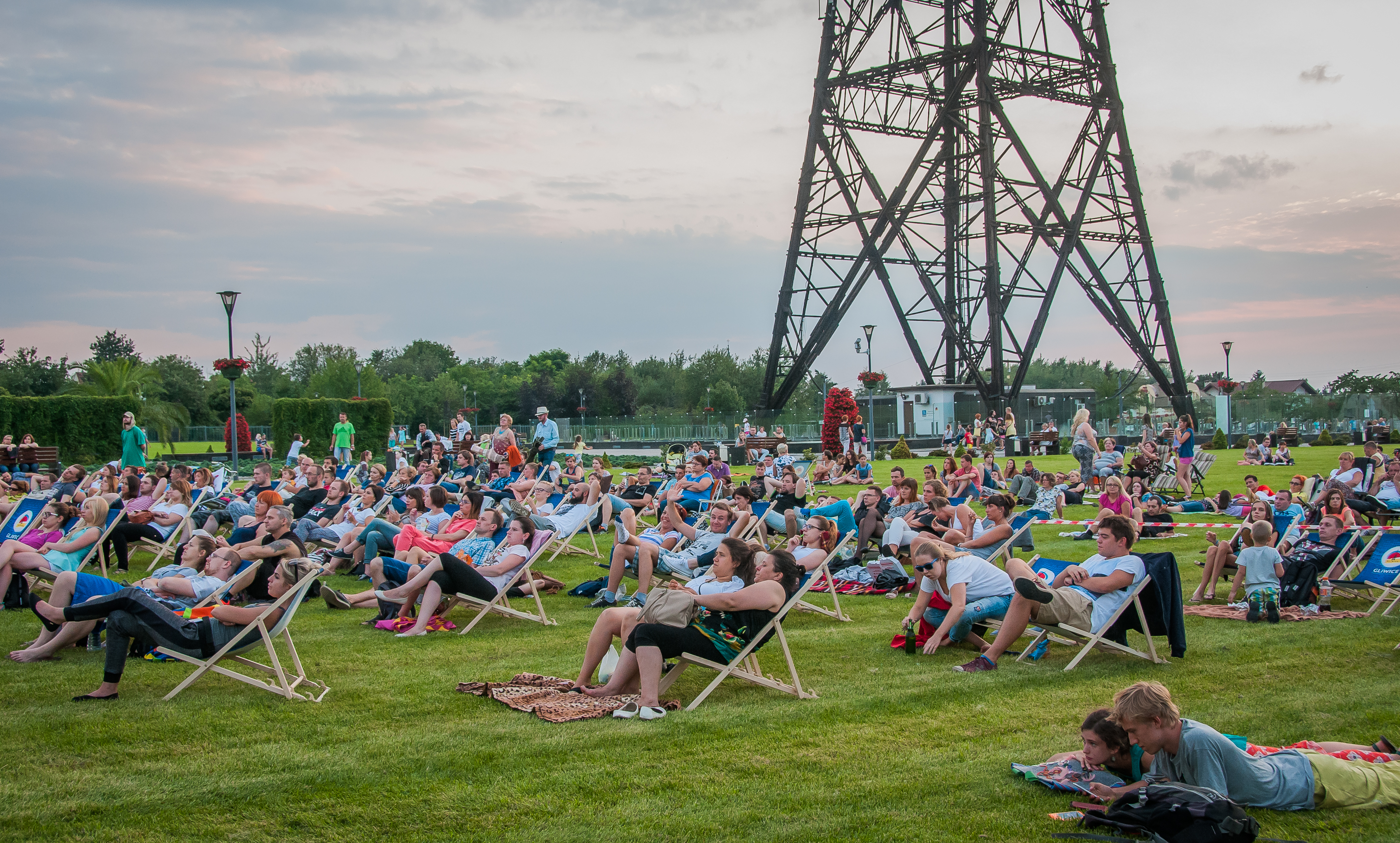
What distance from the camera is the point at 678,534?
966 centimetres

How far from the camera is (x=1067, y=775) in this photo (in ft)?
12.6

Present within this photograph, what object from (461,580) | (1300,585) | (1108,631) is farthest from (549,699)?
(1300,585)

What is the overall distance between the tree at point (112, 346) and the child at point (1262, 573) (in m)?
74.4

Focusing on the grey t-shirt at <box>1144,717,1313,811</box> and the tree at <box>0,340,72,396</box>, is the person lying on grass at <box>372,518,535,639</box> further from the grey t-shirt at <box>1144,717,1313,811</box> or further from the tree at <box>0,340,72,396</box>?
the tree at <box>0,340,72,396</box>

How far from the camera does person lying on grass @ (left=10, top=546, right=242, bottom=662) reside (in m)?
6.12

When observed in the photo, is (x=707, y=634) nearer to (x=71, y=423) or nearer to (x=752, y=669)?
(x=752, y=669)

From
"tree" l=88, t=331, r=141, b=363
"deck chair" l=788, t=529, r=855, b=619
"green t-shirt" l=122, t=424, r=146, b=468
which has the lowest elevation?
"deck chair" l=788, t=529, r=855, b=619

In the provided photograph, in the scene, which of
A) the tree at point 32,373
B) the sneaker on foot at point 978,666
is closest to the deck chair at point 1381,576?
the sneaker on foot at point 978,666

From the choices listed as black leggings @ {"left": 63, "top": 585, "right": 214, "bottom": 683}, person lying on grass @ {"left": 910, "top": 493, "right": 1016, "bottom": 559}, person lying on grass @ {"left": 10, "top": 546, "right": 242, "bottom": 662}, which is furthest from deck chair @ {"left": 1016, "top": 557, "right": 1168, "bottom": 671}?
person lying on grass @ {"left": 10, "top": 546, "right": 242, "bottom": 662}

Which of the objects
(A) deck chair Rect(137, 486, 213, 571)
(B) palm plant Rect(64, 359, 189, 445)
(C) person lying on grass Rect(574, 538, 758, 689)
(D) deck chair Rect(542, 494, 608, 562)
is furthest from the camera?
(B) palm plant Rect(64, 359, 189, 445)

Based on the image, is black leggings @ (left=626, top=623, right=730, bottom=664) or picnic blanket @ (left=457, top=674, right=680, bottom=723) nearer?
picnic blanket @ (left=457, top=674, right=680, bottom=723)

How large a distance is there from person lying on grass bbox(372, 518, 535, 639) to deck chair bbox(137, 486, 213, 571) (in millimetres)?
3626

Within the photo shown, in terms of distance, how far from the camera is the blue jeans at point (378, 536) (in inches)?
365

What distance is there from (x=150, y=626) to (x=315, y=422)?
30130mm
